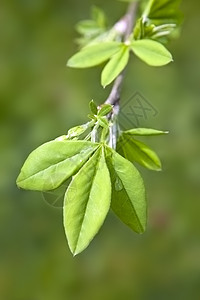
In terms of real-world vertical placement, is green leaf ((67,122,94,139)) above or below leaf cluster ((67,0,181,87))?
below

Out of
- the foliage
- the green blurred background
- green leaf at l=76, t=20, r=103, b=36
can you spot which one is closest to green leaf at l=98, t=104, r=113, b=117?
the foliage

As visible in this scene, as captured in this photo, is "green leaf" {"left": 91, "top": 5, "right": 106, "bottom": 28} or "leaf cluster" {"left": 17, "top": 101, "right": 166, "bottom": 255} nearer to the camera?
"leaf cluster" {"left": 17, "top": 101, "right": 166, "bottom": 255}

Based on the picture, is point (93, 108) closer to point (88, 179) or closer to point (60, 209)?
point (88, 179)

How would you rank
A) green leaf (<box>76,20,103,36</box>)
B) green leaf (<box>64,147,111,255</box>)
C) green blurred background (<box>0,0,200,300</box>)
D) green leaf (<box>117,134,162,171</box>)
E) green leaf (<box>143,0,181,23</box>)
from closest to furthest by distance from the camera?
green leaf (<box>64,147,111,255</box>)
green leaf (<box>117,134,162,171</box>)
green leaf (<box>143,0,181,23</box>)
green leaf (<box>76,20,103,36</box>)
green blurred background (<box>0,0,200,300</box>)

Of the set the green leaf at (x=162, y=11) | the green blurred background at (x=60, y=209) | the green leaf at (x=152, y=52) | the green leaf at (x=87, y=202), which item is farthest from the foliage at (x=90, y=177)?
the green blurred background at (x=60, y=209)

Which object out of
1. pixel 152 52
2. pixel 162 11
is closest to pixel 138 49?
pixel 152 52

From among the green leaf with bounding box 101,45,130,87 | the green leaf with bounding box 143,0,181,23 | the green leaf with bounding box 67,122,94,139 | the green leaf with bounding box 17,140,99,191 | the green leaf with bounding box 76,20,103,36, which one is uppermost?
the green leaf with bounding box 76,20,103,36

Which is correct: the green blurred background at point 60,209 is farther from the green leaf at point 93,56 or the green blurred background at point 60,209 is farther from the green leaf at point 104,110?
the green leaf at point 104,110

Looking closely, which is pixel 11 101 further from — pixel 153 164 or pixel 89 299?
pixel 153 164

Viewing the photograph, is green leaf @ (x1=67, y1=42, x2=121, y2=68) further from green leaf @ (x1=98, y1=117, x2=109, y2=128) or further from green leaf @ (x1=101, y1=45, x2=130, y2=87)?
green leaf @ (x1=98, y1=117, x2=109, y2=128)

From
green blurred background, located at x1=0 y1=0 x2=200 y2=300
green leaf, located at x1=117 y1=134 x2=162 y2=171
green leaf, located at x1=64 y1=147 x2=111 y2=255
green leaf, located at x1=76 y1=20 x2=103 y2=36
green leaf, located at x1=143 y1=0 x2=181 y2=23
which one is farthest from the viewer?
green blurred background, located at x1=0 y1=0 x2=200 y2=300
